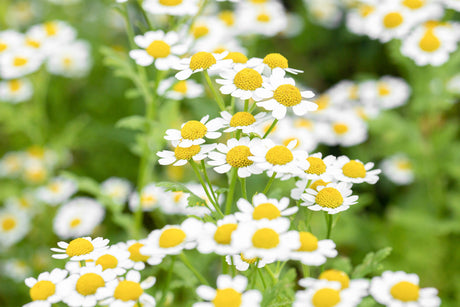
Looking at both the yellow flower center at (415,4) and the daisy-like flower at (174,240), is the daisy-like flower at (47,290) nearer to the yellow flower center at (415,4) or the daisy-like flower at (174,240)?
the daisy-like flower at (174,240)

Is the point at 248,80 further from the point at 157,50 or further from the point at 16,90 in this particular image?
the point at 16,90

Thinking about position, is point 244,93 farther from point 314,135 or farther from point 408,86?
point 408,86

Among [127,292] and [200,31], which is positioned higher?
[127,292]

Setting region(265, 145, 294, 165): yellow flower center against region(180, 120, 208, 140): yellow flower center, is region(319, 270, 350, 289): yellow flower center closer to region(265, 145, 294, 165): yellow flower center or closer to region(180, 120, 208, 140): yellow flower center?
region(265, 145, 294, 165): yellow flower center

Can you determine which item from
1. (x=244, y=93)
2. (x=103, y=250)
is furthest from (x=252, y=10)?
(x=103, y=250)

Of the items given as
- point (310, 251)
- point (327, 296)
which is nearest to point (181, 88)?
point (310, 251)

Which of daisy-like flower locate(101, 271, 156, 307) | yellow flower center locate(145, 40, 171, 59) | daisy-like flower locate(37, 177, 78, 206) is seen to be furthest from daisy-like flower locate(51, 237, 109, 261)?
daisy-like flower locate(37, 177, 78, 206)

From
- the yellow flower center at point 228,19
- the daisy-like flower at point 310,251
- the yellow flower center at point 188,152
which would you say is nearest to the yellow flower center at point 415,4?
the yellow flower center at point 228,19
